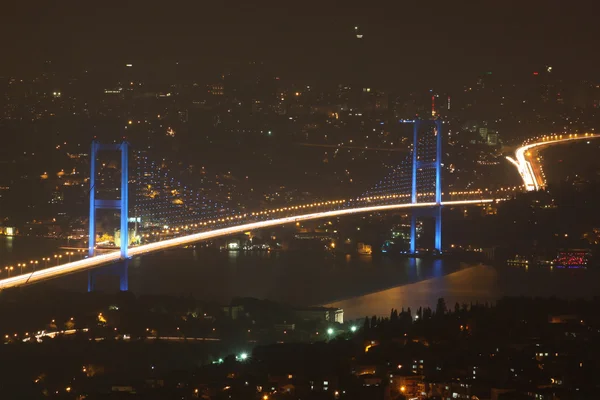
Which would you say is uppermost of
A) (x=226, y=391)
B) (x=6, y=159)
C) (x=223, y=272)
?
(x=6, y=159)

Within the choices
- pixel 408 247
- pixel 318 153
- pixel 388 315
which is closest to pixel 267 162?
pixel 318 153

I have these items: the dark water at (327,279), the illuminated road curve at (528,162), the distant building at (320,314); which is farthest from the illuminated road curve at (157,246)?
the illuminated road curve at (528,162)

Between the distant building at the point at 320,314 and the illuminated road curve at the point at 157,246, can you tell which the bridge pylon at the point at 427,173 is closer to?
the illuminated road curve at the point at 157,246

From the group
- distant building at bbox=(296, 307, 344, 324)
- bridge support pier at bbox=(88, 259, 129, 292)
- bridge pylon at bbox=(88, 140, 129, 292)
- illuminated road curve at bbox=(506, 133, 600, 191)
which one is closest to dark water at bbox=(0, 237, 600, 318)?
bridge support pier at bbox=(88, 259, 129, 292)

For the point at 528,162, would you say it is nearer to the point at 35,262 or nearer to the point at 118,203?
the point at 118,203

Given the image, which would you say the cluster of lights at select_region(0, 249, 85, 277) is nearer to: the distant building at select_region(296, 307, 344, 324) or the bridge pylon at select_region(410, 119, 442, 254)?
the distant building at select_region(296, 307, 344, 324)

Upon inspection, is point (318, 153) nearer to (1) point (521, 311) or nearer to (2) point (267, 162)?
(2) point (267, 162)

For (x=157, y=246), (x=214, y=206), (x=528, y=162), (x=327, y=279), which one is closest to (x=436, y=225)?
(x=214, y=206)

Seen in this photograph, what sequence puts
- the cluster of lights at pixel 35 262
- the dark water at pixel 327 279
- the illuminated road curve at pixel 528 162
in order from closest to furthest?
the cluster of lights at pixel 35 262
the dark water at pixel 327 279
the illuminated road curve at pixel 528 162
